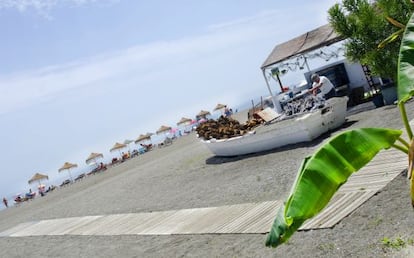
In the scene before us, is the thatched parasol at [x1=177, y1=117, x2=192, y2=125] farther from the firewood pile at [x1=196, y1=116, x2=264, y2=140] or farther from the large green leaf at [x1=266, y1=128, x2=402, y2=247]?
the large green leaf at [x1=266, y1=128, x2=402, y2=247]

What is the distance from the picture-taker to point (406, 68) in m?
3.39

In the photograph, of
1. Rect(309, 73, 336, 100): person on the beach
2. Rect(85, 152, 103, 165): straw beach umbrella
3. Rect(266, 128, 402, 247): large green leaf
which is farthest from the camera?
Rect(85, 152, 103, 165): straw beach umbrella

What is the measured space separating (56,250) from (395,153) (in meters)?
8.58

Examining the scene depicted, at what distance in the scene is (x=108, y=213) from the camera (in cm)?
1505

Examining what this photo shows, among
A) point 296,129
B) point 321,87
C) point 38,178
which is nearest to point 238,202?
point 296,129

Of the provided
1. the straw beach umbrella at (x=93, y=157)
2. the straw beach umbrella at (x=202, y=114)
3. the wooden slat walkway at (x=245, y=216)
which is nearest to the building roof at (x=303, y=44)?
the wooden slat walkway at (x=245, y=216)

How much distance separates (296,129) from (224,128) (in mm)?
4936

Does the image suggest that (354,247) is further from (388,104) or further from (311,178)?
(388,104)

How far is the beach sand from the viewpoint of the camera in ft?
19.1

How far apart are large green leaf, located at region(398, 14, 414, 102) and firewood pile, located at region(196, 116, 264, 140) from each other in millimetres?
13621

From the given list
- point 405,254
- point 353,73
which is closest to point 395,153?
point 405,254

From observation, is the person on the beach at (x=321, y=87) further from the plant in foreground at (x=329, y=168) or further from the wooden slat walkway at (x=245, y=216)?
the plant in foreground at (x=329, y=168)

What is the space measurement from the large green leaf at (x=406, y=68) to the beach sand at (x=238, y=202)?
235 cm

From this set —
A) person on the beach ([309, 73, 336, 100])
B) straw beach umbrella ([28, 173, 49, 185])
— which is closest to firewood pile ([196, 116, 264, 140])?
person on the beach ([309, 73, 336, 100])
